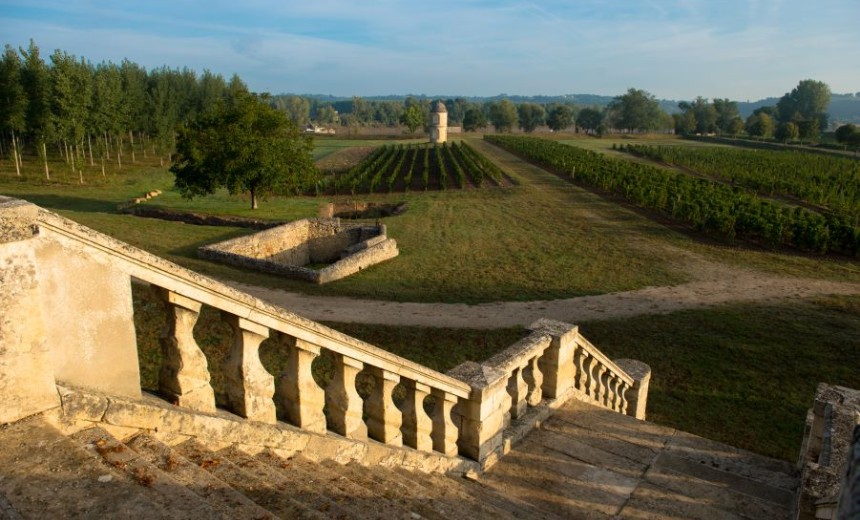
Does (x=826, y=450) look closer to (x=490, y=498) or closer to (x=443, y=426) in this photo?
(x=490, y=498)

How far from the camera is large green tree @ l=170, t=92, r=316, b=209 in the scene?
81.8ft

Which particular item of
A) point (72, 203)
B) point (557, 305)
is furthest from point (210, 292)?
point (72, 203)

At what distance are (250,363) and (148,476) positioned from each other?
946 mm

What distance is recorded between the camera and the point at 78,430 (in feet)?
8.63

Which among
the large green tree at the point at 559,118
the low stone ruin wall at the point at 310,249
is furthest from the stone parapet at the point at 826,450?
the large green tree at the point at 559,118

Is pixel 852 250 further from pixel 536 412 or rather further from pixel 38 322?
pixel 38 322

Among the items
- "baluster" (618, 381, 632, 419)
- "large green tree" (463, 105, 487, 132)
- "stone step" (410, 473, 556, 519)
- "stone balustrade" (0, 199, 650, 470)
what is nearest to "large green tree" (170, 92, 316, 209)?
"baluster" (618, 381, 632, 419)

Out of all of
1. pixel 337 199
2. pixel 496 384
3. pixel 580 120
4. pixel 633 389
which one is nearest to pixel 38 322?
pixel 496 384

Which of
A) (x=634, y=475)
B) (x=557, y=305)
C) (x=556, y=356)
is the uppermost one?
(x=556, y=356)

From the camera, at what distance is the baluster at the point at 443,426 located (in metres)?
4.68

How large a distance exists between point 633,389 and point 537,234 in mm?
16762

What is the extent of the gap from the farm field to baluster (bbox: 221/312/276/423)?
15.6ft

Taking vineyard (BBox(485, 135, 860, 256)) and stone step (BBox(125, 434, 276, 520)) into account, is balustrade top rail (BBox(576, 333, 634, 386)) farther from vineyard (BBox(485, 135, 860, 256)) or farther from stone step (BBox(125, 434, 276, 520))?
vineyard (BBox(485, 135, 860, 256))

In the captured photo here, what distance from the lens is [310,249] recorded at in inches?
876
